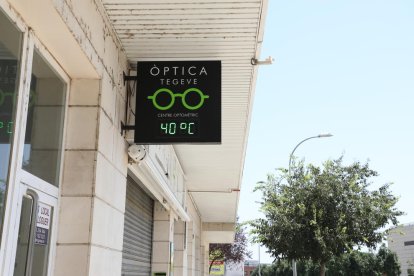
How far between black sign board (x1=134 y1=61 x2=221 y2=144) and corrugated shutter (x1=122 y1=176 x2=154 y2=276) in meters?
2.33

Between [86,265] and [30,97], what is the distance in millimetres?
1424

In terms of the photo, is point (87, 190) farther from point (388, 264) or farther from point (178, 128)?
point (388, 264)

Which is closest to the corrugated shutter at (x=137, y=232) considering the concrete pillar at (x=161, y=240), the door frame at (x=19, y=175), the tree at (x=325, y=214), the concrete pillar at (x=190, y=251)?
the concrete pillar at (x=161, y=240)

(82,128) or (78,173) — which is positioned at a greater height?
(82,128)

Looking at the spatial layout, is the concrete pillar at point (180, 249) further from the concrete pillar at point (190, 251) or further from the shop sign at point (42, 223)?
the shop sign at point (42, 223)

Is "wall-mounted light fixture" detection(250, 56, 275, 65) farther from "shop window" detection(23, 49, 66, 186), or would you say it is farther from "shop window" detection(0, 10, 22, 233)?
"shop window" detection(0, 10, 22, 233)

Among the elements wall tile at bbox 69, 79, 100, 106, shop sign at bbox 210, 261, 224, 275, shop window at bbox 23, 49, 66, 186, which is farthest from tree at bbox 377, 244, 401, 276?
shop window at bbox 23, 49, 66, 186

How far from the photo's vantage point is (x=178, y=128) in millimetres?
4871

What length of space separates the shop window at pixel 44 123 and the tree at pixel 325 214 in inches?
486

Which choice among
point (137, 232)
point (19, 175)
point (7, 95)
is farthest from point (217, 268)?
point (7, 95)

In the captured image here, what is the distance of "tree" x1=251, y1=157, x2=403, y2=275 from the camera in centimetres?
1552

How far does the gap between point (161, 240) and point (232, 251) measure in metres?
35.1

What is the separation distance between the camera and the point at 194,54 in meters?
5.42

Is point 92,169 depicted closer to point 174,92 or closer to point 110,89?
point 110,89
